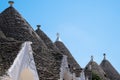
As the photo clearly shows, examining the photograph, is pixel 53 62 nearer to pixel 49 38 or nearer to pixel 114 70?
pixel 49 38

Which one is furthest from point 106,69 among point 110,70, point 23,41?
point 23,41

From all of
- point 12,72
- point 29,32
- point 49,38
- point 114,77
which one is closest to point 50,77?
point 29,32

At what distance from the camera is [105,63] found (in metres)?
36.9

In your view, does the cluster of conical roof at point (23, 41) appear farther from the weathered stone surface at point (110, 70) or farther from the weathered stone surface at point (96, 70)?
the weathered stone surface at point (110, 70)

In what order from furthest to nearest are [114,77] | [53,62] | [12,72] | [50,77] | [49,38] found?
[114,77] < [49,38] < [53,62] < [50,77] < [12,72]

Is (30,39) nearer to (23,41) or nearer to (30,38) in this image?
(30,38)

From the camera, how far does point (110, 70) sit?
35.8m

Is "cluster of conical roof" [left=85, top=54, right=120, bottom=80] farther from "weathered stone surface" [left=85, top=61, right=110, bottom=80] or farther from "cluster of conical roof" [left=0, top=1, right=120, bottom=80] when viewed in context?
"cluster of conical roof" [left=0, top=1, right=120, bottom=80]

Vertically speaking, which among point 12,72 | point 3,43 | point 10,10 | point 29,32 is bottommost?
point 12,72

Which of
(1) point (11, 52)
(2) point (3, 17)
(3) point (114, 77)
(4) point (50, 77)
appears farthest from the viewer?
(3) point (114, 77)

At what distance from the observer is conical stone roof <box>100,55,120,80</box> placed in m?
35.2

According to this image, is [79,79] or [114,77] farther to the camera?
[114,77]

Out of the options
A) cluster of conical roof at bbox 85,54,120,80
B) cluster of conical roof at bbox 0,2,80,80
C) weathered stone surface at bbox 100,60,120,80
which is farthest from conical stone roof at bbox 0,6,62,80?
weathered stone surface at bbox 100,60,120,80

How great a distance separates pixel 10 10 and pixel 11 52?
741cm
